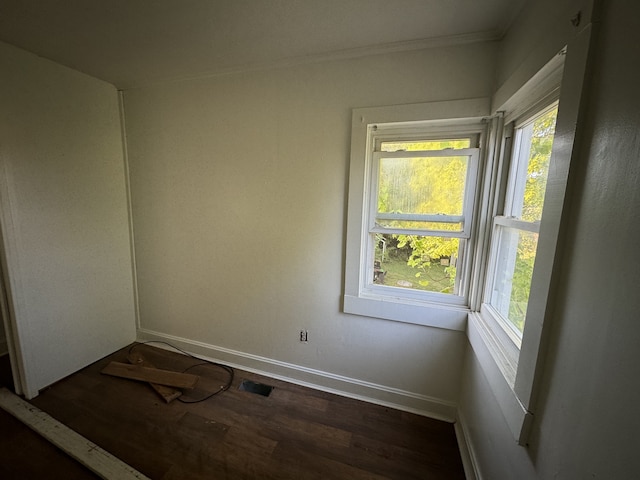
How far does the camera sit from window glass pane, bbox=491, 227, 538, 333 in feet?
3.88

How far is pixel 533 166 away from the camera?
1220mm

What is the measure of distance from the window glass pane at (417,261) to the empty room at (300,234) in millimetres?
15

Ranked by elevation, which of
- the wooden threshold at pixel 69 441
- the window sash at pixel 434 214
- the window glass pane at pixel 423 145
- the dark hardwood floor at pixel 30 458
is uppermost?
the window glass pane at pixel 423 145

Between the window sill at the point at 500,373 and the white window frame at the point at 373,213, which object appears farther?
the white window frame at the point at 373,213

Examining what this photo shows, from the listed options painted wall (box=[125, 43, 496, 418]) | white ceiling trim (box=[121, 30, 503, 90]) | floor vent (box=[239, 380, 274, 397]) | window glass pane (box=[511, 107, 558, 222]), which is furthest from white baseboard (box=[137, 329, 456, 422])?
white ceiling trim (box=[121, 30, 503, 90])

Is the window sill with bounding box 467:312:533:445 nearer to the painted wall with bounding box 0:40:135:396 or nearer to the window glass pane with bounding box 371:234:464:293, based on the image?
the window glass pane with bounding box 371:234:464:293

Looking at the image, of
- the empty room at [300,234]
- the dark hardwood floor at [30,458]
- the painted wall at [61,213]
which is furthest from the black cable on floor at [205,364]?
the dark hardwood floor at [30,458]

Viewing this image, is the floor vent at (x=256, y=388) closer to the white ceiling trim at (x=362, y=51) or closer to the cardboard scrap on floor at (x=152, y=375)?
the cardboard scrap on floor at (x=152, y=375)

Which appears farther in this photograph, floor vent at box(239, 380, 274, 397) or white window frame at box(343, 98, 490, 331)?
floor vent at box(239, 380, 274, 397)

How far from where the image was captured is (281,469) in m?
1.40

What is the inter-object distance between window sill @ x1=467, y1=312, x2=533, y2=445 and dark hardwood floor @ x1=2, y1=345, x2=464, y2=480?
718 millimetres

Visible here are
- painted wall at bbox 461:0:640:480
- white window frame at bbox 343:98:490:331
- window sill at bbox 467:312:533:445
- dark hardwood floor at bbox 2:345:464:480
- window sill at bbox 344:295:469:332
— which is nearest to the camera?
painted wall at bbox 461:0:640:480

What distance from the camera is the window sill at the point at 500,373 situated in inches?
35.3

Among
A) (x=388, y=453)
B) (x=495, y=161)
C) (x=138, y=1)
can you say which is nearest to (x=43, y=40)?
(x=138, y=1)
